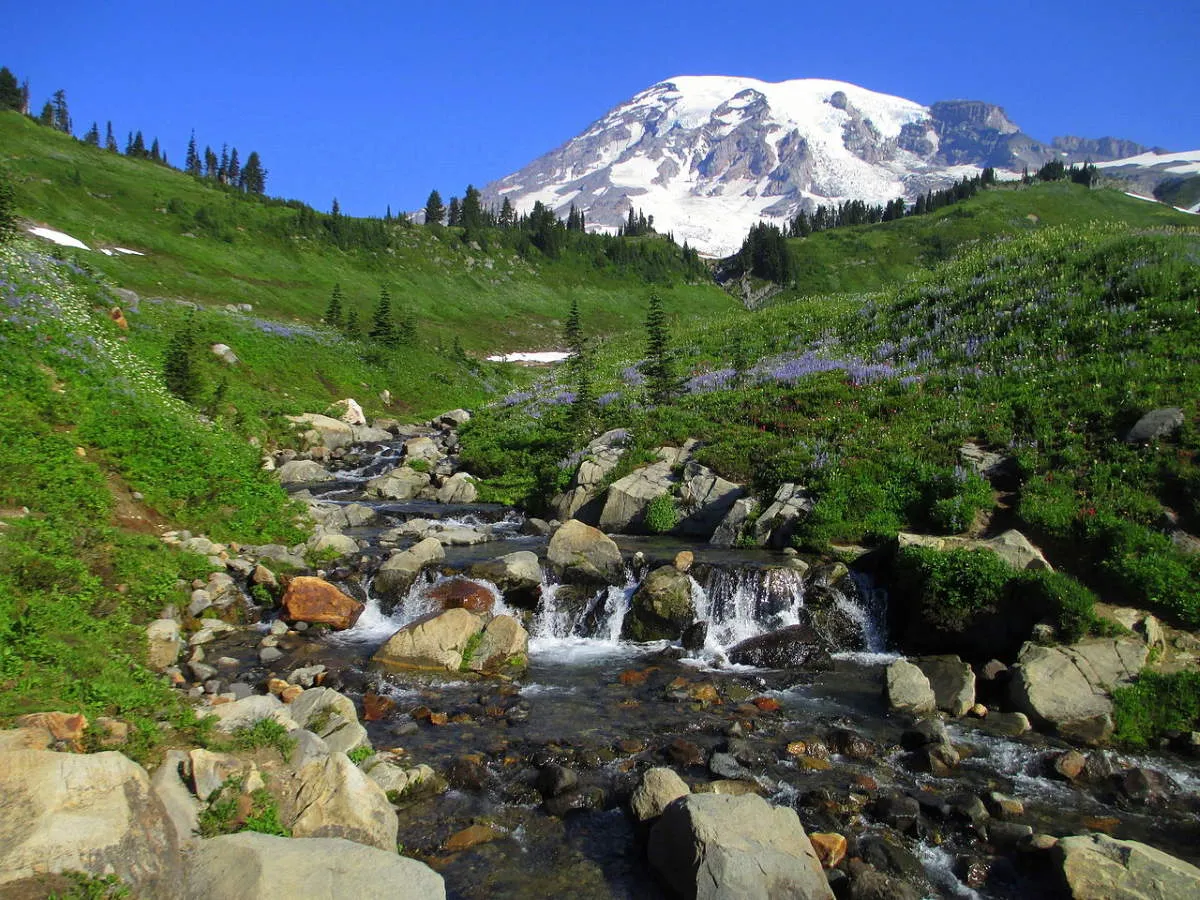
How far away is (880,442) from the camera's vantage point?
60.5 ft

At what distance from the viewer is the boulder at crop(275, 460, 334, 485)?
2703 cm

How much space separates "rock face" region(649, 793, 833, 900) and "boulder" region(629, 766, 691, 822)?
1.64 ft

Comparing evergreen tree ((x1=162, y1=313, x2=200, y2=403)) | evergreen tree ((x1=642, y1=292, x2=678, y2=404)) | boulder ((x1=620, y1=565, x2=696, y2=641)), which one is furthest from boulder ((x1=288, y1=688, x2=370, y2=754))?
evergreen tree ((x1=642, y1=292, x2=678, y2=404))

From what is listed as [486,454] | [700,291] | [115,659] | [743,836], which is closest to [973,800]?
[743,836]

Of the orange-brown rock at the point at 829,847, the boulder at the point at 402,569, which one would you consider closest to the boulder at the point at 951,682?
the orange-brown rock at the point at 829,847

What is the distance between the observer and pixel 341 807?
7.08 m

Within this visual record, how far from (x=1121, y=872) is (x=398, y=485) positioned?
24094mm

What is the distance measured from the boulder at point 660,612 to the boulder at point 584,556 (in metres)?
1.12

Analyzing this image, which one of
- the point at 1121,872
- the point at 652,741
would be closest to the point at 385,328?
the point at 652,741

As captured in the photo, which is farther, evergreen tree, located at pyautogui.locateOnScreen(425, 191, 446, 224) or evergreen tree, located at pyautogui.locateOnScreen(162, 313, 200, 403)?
evergreen tree, located at pyautogui.locateOnScreen(425, 191, 446, 224)

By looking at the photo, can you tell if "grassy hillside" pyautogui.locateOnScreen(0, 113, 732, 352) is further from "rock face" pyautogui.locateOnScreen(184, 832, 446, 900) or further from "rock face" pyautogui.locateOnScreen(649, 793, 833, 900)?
"rock face" pyautogui.locateOnScreen(649, 793, 833, 900)

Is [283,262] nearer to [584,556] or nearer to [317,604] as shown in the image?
[317,604]

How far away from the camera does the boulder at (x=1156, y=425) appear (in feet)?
48.1

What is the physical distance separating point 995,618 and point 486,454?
20997mm
